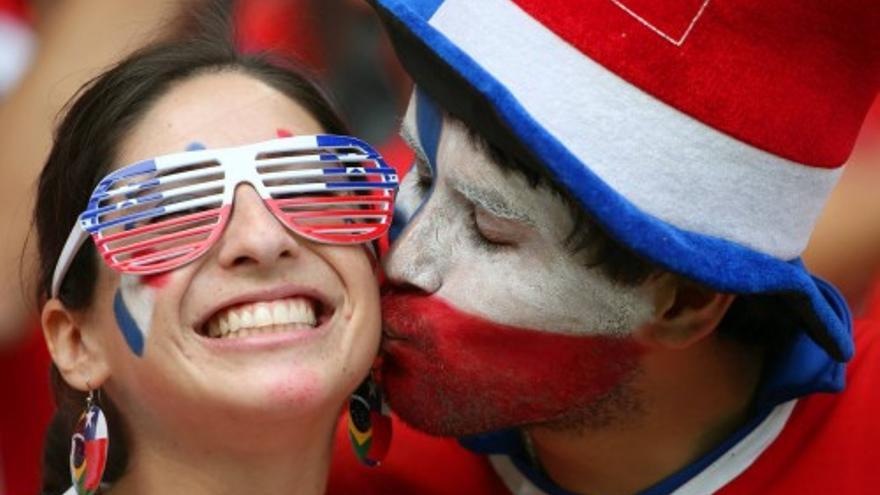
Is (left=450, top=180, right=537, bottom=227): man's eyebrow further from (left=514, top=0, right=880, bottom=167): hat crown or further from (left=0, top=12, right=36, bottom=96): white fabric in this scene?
(left=0, top=12, right=36, bottom=96): white fabric

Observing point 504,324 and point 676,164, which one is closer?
point 676,164

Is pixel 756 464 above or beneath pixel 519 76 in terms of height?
beneath

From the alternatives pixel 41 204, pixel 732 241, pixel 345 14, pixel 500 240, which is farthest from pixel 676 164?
pixel 345 14

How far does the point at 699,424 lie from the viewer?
2256 millimetres

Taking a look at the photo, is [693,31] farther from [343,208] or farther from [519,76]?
[343,208]

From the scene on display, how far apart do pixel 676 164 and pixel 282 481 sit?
0.70 m

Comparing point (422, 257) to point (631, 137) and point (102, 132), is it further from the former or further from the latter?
point (102, 132)

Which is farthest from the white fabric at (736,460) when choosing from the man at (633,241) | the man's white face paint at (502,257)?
the man's white face paint at (502,257)

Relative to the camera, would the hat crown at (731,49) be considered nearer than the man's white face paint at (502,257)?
Yes

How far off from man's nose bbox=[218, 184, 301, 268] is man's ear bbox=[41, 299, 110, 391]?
27 cm

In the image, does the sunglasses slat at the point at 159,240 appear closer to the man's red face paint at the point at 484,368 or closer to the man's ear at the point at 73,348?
the man's ear at the point at 73,348

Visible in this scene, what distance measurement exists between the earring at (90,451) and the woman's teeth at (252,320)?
0.21m

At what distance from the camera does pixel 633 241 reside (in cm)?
185

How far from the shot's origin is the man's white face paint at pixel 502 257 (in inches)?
77.7
